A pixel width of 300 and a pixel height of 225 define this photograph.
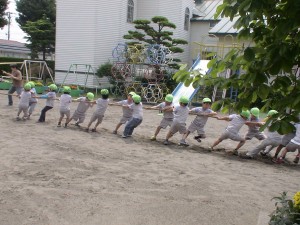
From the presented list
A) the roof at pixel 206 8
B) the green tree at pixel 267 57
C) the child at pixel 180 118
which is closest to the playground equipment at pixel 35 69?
the roof at pixel 206 8

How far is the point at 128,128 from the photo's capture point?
10.2 metres

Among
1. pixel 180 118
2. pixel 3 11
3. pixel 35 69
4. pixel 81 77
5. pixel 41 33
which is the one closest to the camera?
pixel 180 118

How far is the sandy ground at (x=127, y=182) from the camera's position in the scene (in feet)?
15.4

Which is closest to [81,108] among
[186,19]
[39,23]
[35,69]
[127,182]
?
[127,182]

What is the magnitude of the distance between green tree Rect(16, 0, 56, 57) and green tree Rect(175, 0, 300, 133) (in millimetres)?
27400

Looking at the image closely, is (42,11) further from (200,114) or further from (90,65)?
(200,114)

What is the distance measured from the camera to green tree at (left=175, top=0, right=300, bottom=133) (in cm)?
226

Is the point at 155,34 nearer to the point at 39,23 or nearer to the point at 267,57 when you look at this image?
the point at 39,23

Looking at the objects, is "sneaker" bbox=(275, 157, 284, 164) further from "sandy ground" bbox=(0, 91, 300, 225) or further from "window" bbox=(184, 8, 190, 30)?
"window" bbox=(184, 8, 190, 30)

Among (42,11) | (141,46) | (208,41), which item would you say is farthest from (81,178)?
(42,11)

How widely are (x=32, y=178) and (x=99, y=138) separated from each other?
4016mm

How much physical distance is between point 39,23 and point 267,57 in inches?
1106

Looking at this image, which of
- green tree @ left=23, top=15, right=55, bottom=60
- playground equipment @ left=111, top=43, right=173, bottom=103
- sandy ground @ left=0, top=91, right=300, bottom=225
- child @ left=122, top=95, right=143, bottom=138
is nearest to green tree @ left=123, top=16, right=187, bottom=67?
playground equipment @ left=111, top=43, right=173, bottom=103

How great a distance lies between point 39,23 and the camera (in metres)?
28.1
